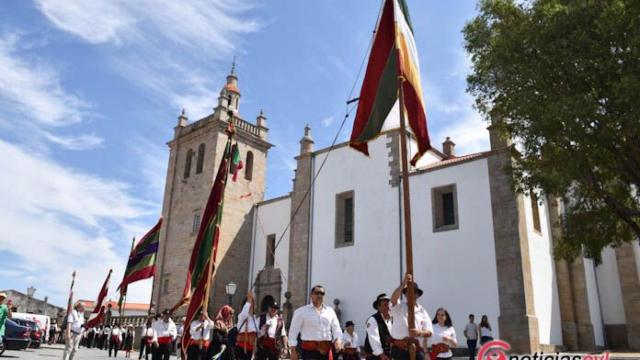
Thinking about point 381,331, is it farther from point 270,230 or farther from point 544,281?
point 270,230

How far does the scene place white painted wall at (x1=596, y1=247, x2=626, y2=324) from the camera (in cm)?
2334

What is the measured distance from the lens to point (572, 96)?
1327 centimetres

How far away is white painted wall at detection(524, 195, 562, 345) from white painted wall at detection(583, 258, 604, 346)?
3.04m

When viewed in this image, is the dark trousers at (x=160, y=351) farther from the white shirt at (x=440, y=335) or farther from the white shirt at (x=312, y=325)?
the white shirt at (x=440, y=335)

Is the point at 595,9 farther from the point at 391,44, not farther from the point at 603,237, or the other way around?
the point at 391,44

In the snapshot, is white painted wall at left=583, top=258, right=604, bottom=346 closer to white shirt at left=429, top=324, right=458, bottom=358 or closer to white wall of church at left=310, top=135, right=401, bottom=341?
white wall of church at left=310, top=135, right=401, bottom=341

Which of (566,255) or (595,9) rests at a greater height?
(595,9)

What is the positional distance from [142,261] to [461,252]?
12.1m

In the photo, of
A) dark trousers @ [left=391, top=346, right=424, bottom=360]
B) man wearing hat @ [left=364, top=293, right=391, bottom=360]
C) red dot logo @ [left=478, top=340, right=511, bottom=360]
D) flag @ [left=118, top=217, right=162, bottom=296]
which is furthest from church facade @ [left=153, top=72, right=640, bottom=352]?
dark trousers @ [left=391, top=346, right=424, bottom=360]

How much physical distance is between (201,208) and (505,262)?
60.1 ft

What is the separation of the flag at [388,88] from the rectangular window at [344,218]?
16.3 m

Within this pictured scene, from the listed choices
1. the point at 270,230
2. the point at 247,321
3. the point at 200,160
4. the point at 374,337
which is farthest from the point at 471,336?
the point at 200,160

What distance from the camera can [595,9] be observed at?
12875mm

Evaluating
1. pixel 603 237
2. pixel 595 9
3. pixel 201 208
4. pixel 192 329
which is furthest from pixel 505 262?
pixel 201 208
